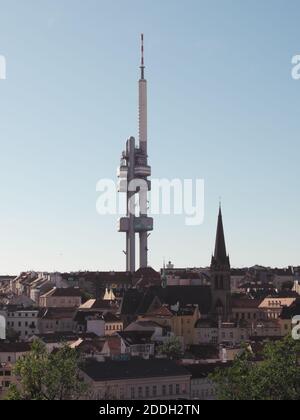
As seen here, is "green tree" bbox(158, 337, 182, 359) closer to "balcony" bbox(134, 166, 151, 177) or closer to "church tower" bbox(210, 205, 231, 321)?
"church tower" bbox(210, 205, 231, 321)

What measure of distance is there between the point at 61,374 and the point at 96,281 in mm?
110706

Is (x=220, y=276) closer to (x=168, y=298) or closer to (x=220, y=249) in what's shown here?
(x=220, y=249)

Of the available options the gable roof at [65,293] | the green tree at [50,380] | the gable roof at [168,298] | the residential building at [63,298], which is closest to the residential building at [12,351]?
the green tree at [50,380]

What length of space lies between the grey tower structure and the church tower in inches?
2000

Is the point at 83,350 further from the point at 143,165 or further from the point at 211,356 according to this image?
the point at 143,165

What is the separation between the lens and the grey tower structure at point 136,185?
158 meters

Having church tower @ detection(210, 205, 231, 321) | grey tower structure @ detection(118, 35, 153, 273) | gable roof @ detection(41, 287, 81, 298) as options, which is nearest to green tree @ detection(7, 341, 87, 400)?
church tower @ detection(210, 205, 231, 321)

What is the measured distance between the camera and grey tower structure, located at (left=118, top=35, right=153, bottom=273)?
158 meters

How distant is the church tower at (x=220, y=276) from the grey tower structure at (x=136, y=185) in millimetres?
50791

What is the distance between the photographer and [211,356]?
71688 millimetres

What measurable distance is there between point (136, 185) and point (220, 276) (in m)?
55.3

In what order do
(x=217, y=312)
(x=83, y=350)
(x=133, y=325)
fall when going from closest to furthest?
(x=83, y=350) < (x=133, y=325) < (x=217, y=312)

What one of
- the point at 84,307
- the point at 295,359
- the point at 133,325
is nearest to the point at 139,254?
the point at 84,307

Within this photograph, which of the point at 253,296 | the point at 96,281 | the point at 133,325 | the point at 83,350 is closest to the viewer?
the point at 83,350
